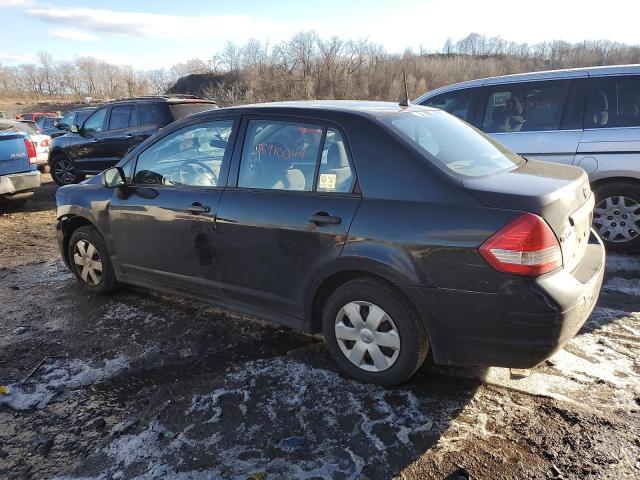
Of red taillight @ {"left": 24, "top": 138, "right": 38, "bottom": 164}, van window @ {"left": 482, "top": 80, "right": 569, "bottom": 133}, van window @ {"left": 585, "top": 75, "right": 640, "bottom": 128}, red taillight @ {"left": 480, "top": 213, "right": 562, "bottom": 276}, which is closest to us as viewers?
red taillight @ {"left": 480, "top": 213, "right": 562, "bottom": 276}

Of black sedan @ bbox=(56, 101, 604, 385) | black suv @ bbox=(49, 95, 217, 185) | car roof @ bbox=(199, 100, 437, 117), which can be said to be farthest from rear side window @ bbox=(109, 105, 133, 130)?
car roof @ bbox=(199, 100, 437, 117)

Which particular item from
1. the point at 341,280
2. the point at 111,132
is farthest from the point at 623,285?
the point at 111,132

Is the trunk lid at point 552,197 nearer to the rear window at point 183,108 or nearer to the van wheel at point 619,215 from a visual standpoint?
the van wheel at point 619,215

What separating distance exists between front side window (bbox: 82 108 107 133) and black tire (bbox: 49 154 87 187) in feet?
3.31

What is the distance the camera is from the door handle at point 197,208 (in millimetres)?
3508

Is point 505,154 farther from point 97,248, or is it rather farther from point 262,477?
point 97,248

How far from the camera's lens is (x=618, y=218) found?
5.25 meters

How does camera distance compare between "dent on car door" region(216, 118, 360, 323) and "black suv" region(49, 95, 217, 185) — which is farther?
"black suv" region(49, 95, 217, 185)

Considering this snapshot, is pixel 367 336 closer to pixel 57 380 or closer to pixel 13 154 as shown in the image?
pixel 57 380

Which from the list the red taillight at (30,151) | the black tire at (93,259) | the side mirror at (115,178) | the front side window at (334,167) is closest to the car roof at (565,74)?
the front side window at (334,167)

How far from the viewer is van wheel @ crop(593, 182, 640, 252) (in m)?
5.13

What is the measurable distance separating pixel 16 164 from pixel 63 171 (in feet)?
10.6

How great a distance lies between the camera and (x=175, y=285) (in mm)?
3912

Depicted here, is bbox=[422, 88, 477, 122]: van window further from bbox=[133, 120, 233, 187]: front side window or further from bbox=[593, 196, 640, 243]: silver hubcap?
bbox=[133, 120, 233, 187]: front side window
